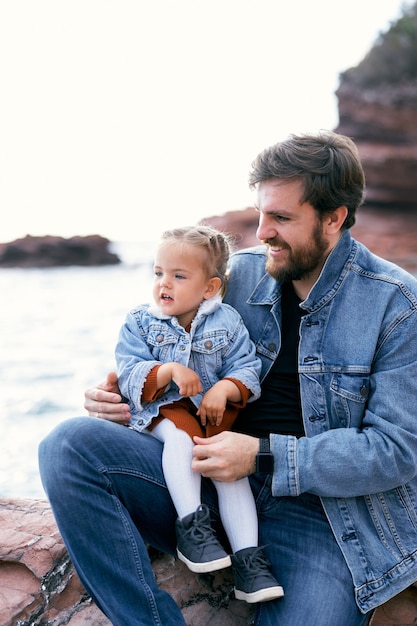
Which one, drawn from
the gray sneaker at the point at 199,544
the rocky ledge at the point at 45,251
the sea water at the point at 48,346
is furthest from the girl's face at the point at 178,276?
the rocky ledge at the point at 45,251

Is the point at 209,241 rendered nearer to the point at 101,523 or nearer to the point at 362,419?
the point at 362,419

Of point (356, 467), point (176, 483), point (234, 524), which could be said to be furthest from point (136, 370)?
point (356, 467)

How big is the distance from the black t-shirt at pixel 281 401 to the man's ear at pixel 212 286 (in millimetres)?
278

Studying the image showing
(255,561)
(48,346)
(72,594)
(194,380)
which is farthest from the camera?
(48,346)

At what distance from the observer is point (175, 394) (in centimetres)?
233

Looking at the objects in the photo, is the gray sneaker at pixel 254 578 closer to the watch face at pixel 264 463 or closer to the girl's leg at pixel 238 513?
the girl's leg at pixel 238 513

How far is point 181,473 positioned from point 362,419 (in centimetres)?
60

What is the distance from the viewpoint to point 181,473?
83.8 inches

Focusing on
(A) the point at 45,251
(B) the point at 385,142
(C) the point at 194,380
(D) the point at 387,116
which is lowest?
(A) the point at 45,251

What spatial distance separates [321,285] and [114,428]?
822 mm

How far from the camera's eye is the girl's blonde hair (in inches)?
95.7

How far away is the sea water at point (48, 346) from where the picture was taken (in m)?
6.59

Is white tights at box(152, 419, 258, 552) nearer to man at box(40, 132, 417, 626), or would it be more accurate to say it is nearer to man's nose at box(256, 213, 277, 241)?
man at box(40, 132, 417, 626)

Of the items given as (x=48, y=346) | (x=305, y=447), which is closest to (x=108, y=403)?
(x=305, y=447)
